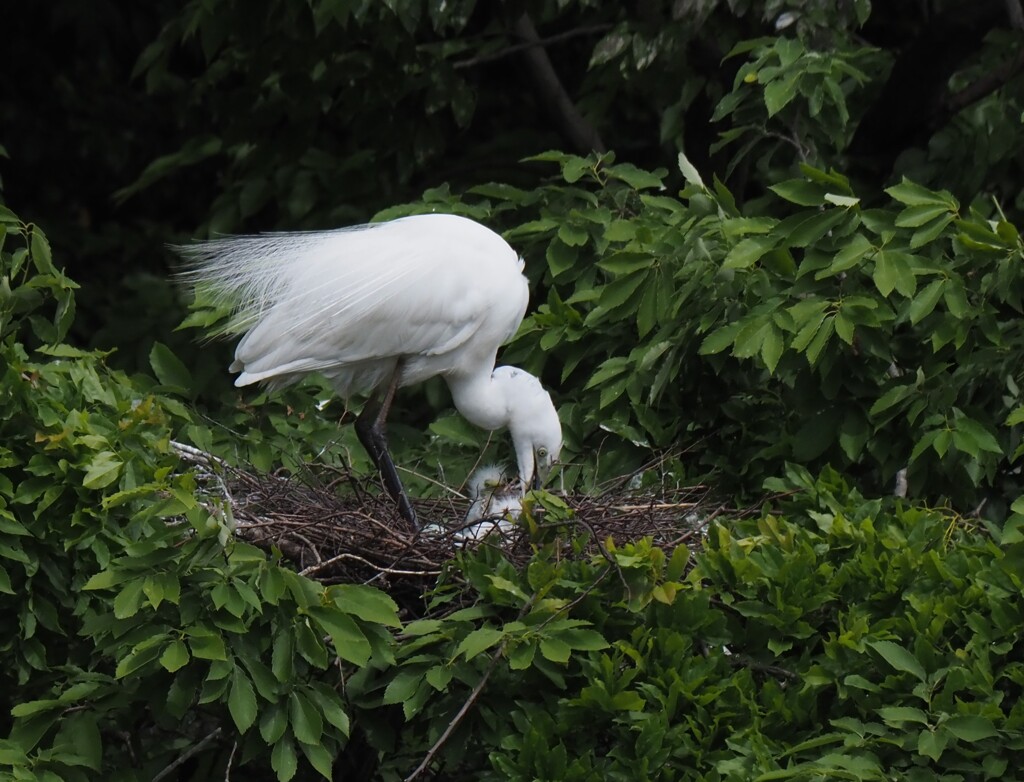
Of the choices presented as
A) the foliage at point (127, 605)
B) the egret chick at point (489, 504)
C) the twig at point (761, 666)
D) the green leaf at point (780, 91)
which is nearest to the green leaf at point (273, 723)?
the foliage at point (127, 605)

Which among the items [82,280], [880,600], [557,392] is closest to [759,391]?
[557,392]

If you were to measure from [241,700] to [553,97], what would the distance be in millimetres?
3471

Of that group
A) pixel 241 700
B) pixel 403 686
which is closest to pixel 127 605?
pixel 241 700

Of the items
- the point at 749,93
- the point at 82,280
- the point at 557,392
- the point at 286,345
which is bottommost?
the point at 82,280

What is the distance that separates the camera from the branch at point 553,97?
19.5 ft

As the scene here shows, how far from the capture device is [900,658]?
3002 mm

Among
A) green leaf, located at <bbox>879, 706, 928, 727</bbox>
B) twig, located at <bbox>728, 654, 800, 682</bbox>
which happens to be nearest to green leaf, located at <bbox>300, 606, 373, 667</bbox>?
twig, located at <bbox>728, 654, 800, 682</bbox>

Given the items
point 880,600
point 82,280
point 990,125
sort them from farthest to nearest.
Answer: point 82,280
point 990,125
point 880,600

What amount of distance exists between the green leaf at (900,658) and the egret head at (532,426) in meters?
1.51

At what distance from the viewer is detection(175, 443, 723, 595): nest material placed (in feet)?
12.3

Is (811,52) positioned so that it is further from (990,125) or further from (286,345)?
(286,345)

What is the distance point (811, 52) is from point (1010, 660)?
2061 millimetres

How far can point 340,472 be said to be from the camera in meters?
4.45

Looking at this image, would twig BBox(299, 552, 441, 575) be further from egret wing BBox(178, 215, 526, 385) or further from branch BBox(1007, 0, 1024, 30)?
branch BBox(1007, 0, 1024, 30)
